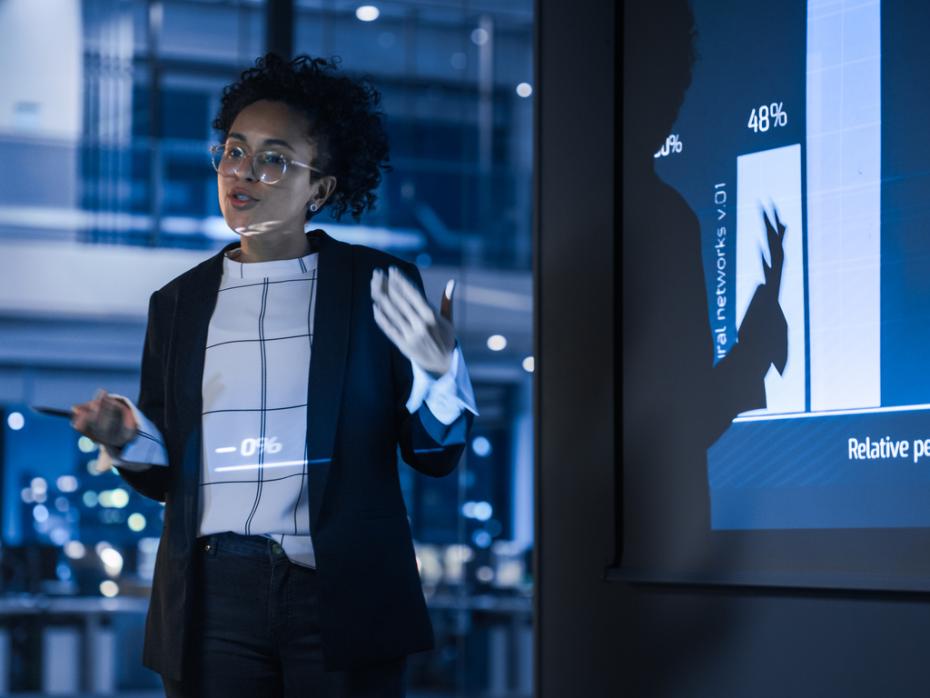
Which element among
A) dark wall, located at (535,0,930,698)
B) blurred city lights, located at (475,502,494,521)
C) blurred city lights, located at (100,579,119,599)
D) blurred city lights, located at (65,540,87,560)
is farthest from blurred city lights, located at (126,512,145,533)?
dark wall, located at (535,0,930,698)

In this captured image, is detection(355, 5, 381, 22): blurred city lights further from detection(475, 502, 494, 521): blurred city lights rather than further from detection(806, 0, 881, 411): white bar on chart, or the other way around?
detection(806, 0, 881, 411): white bar on chart

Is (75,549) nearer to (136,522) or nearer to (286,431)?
(136,522)

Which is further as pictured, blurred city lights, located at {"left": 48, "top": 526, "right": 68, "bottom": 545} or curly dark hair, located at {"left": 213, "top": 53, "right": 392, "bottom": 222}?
blurred city lights, located at {"left": 48, "top": 526, "right": 68, "bottom": 545}

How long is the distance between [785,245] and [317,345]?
0.71 meters

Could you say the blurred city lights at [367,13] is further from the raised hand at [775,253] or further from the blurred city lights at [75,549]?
the raised hand at [775,253]

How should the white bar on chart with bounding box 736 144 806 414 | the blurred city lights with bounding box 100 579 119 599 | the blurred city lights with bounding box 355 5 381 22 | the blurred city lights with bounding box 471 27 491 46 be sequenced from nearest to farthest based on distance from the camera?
Result: the white bar on chart with bounding box 736 144 806 414 → the blurred city lights with bounding box 100 579 119 599 → the blurred city lights with bounding box 355 5 381 22 → the blurred city lights with bounding box 471 27 491 46

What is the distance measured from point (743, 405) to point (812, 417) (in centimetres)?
14

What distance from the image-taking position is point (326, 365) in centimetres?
159

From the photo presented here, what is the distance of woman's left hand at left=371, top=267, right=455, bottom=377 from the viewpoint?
1519 millimetres

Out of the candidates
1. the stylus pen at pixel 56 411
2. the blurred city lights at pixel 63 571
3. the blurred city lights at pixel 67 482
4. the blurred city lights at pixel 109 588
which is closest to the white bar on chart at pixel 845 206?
the stylus pen at pixel 56 411

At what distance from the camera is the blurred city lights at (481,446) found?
7.59m

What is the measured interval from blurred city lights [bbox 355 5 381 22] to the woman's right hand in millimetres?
6136

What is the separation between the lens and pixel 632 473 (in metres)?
2.12

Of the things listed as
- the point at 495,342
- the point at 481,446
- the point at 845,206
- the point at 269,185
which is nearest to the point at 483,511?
the point at 481,446
